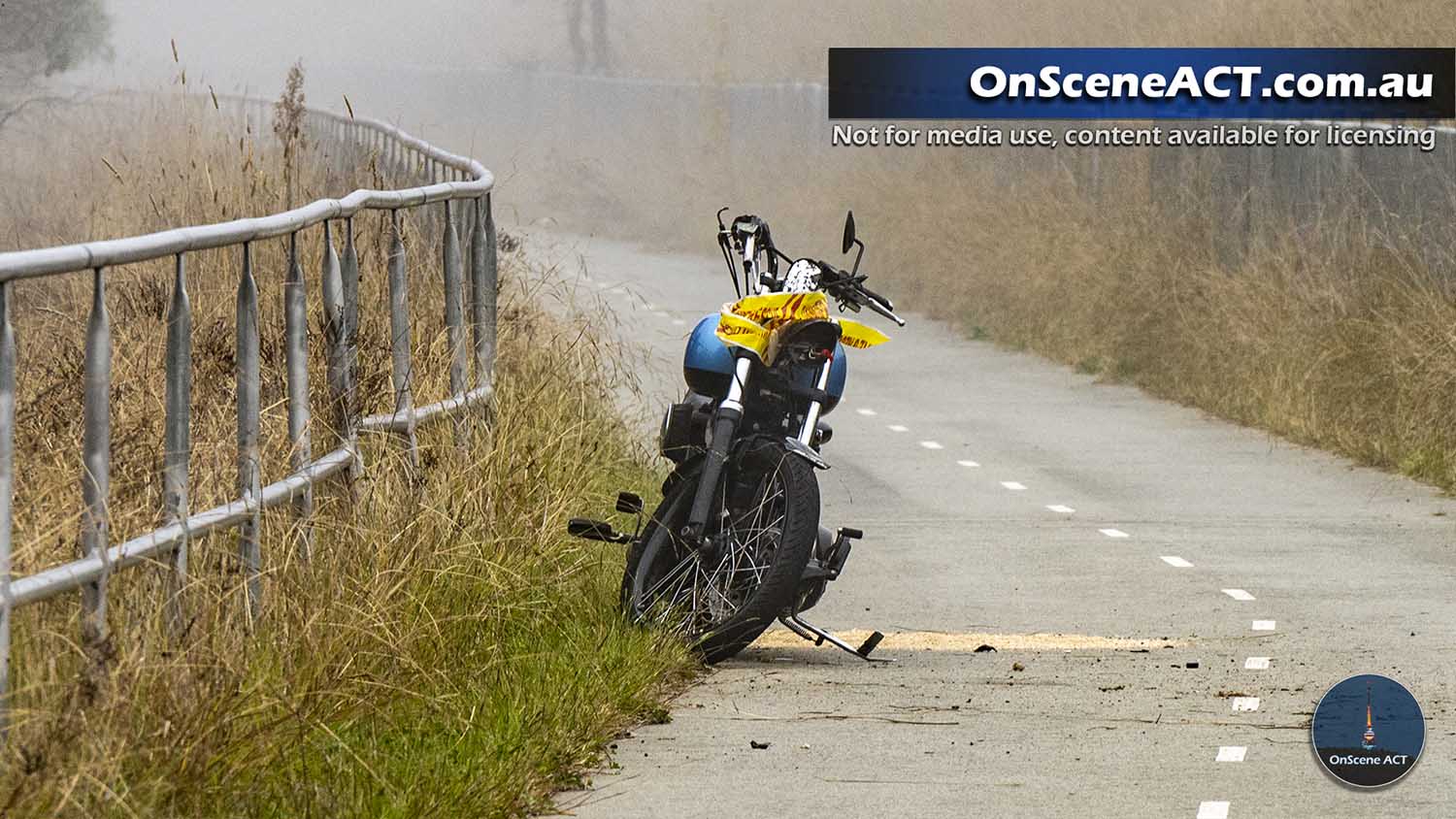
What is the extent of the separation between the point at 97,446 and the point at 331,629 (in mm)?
1246

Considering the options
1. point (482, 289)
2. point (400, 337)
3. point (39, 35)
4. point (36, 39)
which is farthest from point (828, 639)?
point (39, 35)

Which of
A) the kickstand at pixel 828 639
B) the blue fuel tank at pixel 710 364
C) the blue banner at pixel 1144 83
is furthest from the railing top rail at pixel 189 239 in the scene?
the blue banner at pixel 1144 83

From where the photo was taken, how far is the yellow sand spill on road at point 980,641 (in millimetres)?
9875

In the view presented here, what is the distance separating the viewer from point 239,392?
7.63m

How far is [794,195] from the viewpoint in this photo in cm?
3931

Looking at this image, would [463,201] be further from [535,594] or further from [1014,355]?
[1014,355]

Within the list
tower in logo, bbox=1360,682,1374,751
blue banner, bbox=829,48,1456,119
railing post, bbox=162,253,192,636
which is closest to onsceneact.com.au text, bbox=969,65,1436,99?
blue banner, bbox=829,48,1456,119

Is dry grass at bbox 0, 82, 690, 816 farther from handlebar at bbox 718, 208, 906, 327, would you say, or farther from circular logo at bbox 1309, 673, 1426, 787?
circular logo at bbox 1309, 673, 1426, 787

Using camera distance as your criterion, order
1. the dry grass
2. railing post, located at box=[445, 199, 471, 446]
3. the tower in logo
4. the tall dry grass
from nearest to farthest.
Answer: the dry grass < the tower in logo < railing post, located at box=[445, 199, 471, 446] < the tall dry grass

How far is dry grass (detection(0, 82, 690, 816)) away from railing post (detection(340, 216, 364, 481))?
11cm

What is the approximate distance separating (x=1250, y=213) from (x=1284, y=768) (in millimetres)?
15409

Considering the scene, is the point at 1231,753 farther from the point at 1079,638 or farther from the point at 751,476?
the point at 1079,638

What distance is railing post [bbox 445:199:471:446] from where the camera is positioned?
35.7 ft

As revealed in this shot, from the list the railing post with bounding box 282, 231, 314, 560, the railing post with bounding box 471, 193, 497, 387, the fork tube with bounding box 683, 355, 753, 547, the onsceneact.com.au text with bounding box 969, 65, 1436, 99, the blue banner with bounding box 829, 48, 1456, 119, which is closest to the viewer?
the railing post with bounding box 282, 231, 314, 560
